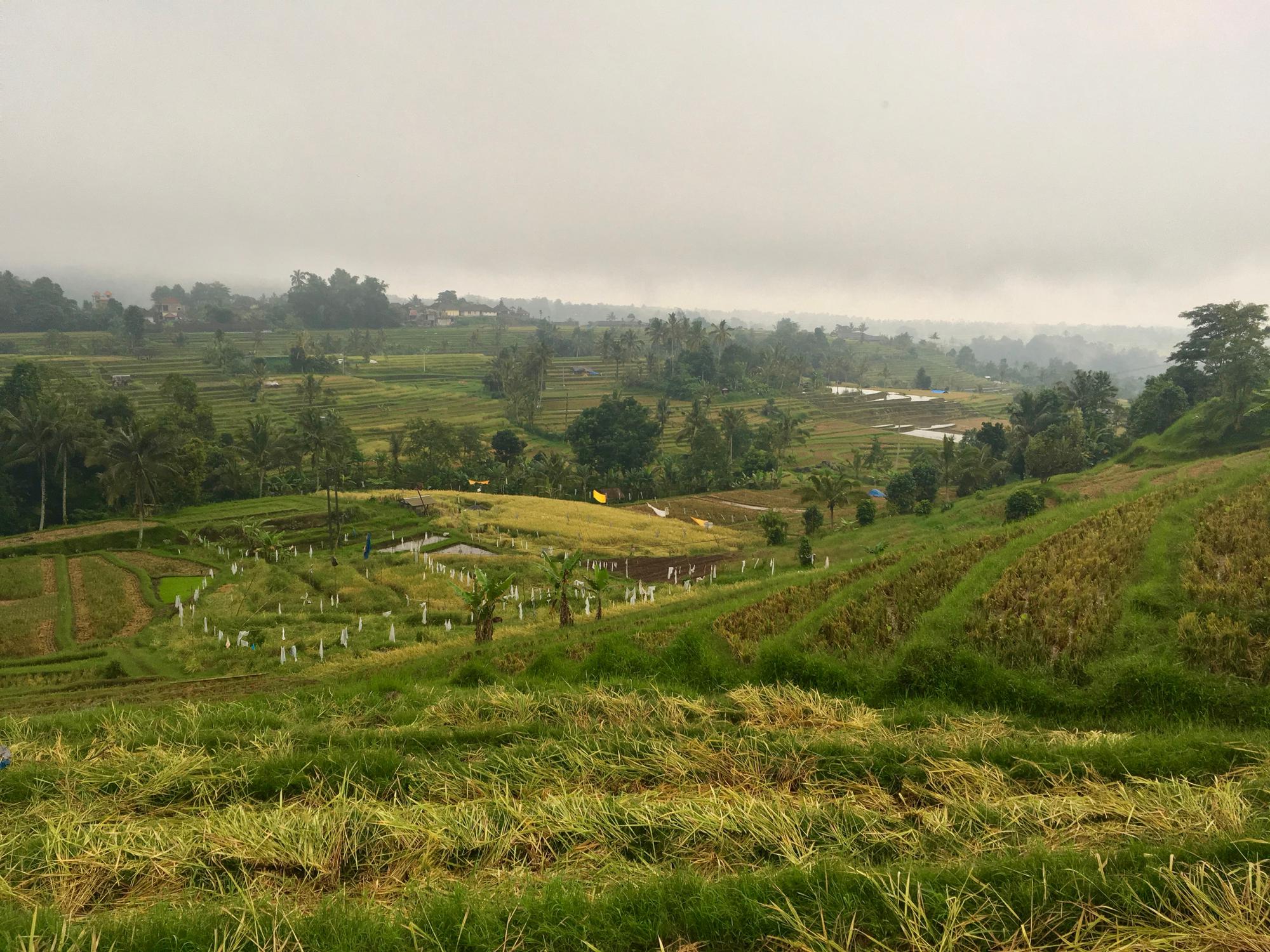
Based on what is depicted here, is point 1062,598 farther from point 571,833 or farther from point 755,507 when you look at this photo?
point 755,507

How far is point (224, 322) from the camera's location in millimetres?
130125

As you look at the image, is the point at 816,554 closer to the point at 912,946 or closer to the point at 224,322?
the point at 912,946

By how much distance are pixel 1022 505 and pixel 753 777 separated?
1004 inches

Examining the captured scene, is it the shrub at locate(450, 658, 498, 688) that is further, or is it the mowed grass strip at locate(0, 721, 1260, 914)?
the shrub at locate(450, 658, 498, 688)

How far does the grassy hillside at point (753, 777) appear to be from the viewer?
4164mm

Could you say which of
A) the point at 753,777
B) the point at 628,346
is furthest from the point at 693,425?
the point at 753,777

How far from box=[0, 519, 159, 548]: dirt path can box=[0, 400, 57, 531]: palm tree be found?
182 inches

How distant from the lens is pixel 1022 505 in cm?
2723

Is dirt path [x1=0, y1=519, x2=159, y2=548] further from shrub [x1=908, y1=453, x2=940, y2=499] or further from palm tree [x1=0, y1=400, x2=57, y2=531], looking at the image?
shrub [x1=908, y1=453, x2=940, y2=499]

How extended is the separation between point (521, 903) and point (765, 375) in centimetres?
10716

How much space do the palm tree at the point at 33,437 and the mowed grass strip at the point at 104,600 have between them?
1276 centimetres

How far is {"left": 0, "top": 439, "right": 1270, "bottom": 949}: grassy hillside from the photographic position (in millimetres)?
4164

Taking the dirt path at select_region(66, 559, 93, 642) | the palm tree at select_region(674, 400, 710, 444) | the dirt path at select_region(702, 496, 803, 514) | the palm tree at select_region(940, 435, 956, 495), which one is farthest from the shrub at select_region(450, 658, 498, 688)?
the palm tree at select_region(674, 400, 710, 444)

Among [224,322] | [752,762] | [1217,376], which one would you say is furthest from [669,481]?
[224,322]
